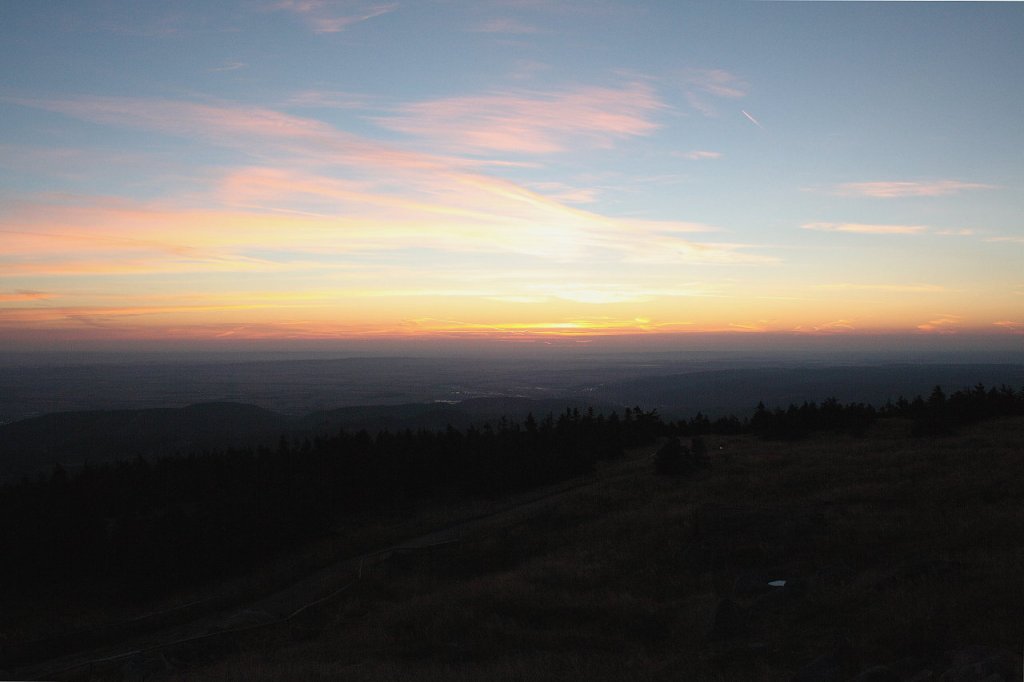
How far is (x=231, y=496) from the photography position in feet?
99.5

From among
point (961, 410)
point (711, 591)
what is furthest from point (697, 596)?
point (961, 410)

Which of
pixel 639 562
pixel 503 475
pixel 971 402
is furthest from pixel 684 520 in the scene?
pixel 971 402

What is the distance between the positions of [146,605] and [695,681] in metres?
22.6

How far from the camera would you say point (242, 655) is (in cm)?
1454

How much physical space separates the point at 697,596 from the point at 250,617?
→ 1158cm

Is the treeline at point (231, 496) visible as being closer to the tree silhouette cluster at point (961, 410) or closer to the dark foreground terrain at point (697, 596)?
the dark foreground terrain at point (697, 596)

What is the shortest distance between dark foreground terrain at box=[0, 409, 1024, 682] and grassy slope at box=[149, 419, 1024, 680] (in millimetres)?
50

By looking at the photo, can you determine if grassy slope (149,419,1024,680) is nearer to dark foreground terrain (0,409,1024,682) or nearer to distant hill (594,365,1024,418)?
dark foreground terrain (0,409,1024,682)

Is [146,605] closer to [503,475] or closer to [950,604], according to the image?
[503,475]

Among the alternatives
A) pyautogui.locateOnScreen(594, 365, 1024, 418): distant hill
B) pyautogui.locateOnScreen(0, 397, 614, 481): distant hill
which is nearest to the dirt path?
pyautogui.locateOnScreen(0, 397, 614, 481): distant hill

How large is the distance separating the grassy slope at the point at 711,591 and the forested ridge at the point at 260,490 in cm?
1025

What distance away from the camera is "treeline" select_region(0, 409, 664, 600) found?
26.5m

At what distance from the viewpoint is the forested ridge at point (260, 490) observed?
2652cm

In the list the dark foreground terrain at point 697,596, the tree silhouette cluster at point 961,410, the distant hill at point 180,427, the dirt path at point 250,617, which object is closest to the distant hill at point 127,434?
the distant hill at point 180,427
